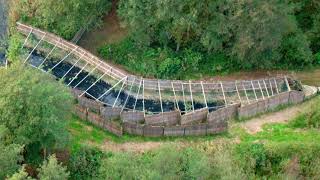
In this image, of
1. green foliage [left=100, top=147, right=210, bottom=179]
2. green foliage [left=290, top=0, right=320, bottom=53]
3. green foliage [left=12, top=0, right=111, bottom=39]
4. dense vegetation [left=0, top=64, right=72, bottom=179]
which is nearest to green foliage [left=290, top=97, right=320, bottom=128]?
green foliage [left=290, top=0, right=320, bottom=53]

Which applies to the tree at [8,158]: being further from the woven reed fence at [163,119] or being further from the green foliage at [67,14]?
the green foliage at [67,14]

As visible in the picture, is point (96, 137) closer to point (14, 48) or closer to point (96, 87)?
point (96, 87)

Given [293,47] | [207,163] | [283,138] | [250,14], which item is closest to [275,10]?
[250,14]

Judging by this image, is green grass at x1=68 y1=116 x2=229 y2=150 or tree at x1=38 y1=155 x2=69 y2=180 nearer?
tree at x1=38 y1=155 x2=69 y2=180

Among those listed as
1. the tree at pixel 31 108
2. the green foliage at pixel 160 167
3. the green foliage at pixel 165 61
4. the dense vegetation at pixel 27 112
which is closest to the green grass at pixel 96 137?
the tree at pixel 31 108

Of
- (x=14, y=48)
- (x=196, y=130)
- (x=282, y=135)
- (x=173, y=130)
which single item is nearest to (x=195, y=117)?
(x=196, y=130)

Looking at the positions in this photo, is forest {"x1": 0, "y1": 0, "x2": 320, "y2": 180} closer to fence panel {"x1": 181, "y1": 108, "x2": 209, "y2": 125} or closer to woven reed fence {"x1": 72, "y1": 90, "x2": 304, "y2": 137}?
woven reed fence {"x1": 72, "y1": 90, "x2": 304, "y2": 137}

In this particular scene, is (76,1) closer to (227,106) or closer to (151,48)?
(151,48)
